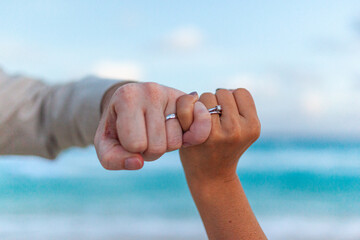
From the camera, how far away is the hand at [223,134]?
1.05m

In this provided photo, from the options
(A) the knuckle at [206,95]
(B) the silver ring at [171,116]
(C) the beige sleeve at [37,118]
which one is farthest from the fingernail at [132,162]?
(C) the beige sleeve at [37,118]

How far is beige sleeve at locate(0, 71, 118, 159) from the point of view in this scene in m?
1.98

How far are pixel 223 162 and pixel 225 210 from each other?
138mm

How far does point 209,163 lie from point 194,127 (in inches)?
6.6

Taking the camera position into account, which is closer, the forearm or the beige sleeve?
the forearm

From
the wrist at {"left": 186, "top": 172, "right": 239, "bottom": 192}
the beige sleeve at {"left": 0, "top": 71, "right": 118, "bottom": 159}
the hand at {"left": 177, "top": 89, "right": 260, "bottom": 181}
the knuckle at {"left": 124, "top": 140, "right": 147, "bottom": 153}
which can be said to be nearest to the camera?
the knuckle at {"left": 124, "top": 140, "right": 147, "bottom": 153}

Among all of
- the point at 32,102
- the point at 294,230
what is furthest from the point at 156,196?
the point at 32,102

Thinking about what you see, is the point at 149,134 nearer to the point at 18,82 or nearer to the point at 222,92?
the point at 222,92

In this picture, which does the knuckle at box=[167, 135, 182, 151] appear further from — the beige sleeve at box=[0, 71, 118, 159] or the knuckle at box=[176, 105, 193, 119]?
the beige sleeve at box=[0, 71, 118, 159]

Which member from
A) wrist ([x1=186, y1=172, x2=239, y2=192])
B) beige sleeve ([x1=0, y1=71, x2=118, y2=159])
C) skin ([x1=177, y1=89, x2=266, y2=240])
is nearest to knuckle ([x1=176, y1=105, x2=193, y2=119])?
skin ([x1=177, y1=89, x2=266, y2=240])

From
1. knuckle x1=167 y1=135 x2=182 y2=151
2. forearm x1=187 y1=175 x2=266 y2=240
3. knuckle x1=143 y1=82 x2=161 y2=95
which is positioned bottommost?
forearm x1=187 y1=175 x2=266 y2=240

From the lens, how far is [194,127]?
1013mm

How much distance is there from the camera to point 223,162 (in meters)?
1.13

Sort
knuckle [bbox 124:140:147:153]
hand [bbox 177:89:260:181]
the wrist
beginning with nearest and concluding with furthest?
1. knuckle [bbox 124:140:147:153]
2. hand [bbox 177:89:260:181]
3. the wrist
